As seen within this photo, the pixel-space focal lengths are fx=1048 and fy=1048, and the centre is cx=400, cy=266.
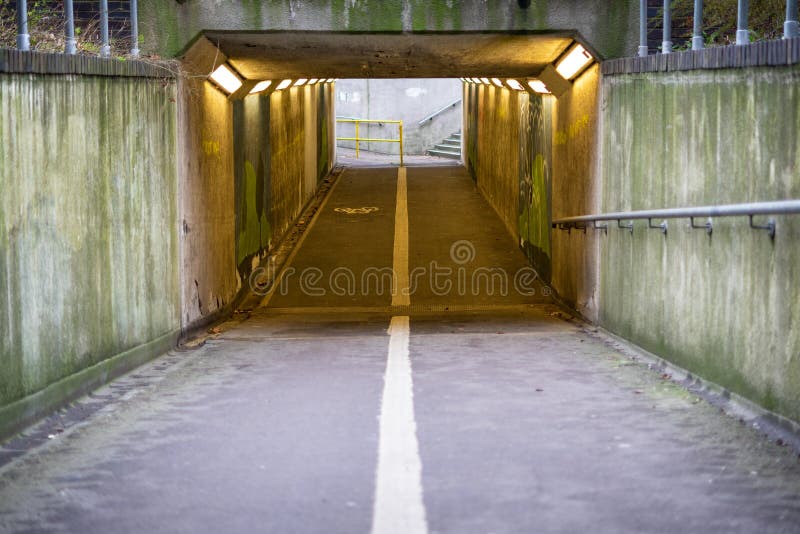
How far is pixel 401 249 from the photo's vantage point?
21.0m

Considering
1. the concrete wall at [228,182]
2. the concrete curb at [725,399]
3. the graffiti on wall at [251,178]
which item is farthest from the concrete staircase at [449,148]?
the concrete curb at [725,399]

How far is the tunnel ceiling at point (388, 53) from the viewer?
12.2m

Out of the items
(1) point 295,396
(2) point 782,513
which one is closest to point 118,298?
(1) point 295,396

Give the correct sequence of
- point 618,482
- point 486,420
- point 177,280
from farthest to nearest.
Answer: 1. point 177,280
2. point 486,420
3. point 618,482

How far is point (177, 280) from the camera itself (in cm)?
1142

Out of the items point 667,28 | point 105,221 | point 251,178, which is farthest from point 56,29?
point 251,178

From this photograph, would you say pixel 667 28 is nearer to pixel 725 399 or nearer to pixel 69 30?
pixel 725 399

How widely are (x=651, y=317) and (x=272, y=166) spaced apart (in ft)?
39.2

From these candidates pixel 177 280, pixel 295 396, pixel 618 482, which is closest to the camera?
pixel 618 482

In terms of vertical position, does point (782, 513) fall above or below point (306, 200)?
below

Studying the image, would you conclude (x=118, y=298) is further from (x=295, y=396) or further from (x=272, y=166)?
(x=272, y=166)

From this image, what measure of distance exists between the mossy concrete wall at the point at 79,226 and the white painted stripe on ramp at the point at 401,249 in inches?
255

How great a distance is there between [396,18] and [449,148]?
28.1m

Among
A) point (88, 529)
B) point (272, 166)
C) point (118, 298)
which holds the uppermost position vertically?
point (272, 166)
